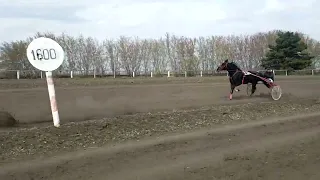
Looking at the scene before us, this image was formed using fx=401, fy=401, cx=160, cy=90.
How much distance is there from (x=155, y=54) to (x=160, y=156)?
172ft

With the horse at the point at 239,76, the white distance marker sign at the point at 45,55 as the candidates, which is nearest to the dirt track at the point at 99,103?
the horse at the point at 239,76

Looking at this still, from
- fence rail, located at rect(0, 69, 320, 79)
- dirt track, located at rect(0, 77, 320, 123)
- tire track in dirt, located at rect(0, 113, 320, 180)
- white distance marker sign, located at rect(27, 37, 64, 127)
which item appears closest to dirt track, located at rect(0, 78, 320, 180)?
tire track in dirt, located at rect(0, 113, 320, 180)

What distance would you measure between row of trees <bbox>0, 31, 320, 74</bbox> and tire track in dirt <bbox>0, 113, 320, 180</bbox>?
125 feet

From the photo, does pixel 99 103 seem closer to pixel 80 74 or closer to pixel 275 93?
pixel 275 93

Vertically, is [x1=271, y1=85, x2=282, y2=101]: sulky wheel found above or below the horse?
below

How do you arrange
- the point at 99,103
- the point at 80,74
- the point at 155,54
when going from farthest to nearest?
the point at 155,54
the point at 80,74
the point at 99,103

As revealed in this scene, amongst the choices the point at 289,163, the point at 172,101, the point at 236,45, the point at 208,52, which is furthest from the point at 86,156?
the point at 236,45

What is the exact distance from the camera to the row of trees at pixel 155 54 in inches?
1933

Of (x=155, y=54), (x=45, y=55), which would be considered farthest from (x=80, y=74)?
(x=45, y=55)

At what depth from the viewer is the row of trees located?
161ft

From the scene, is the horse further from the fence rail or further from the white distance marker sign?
the fence rail

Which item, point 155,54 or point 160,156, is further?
point 155,54

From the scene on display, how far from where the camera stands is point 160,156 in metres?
7.68

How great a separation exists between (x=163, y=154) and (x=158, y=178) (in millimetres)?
1452
